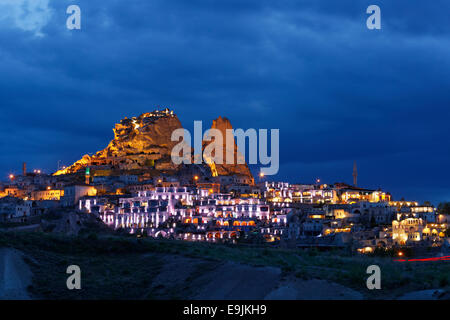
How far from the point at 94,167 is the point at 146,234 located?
203 feet

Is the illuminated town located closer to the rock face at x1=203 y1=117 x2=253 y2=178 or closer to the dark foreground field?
the rock face at x1=203 y1=117 x2=253 y2=178

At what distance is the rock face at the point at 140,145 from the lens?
14862cm

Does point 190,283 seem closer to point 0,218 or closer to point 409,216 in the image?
point 409,216

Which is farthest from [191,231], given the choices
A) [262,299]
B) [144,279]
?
[262,299]

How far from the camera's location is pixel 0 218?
319 feet

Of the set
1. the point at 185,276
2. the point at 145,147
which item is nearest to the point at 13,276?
the point at 185,276

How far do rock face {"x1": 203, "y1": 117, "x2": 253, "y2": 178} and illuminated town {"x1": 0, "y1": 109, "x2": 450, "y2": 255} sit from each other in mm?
562

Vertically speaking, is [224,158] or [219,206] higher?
[224,158]

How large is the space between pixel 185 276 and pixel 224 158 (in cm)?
11000

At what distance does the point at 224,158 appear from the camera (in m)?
150

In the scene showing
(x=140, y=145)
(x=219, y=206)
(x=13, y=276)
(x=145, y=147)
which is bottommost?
(x=13, y=276)

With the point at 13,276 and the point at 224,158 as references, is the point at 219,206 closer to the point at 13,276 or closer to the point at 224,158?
the point at 224,158

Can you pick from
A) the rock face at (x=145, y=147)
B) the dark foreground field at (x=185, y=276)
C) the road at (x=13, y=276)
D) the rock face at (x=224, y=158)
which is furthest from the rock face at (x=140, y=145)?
the road at (x=13, y=276)

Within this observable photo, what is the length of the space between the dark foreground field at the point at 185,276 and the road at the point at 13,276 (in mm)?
491
